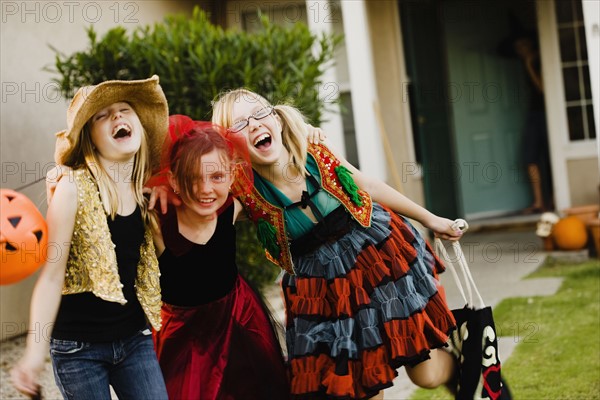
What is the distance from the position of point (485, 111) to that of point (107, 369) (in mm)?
8761

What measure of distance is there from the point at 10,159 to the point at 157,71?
1.30 meters

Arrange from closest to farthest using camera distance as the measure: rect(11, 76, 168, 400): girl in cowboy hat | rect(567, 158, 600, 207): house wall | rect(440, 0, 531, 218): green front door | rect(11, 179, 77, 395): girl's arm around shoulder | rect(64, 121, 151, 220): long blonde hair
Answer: rect(11, 179, 77, 395): girl's arm around shoulder < rect(11, 76, 168, 400): girl in cowboy hat < rect(64, 121, 151, 220): long blonde hair < rect(567, 158, 600, 207): house wall < rect(440, 0, 531, 218): green front door

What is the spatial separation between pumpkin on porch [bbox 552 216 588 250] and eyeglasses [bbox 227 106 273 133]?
553 cm

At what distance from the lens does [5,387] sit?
4.99m

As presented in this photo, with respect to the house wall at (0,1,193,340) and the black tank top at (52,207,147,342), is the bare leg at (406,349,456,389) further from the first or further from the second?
the house wall at (0,1,193,340)

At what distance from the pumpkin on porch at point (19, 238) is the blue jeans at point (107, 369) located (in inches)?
13.1

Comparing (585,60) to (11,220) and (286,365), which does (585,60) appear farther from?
(11,220)

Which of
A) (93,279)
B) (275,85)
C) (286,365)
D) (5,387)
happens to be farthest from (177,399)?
(275,85)

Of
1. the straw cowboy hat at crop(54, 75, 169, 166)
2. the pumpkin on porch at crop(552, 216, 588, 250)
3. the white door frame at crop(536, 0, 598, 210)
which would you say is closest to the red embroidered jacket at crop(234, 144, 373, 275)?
the straw cowboy hat at crop(54, 75, 169, 166)

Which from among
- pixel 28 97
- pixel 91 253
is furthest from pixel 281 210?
pixel 28 97

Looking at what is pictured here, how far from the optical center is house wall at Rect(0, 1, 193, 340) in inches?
246

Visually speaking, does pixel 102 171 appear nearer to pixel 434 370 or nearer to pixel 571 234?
pixel 434 370

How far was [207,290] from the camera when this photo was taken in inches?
124

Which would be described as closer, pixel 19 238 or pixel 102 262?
pixel 19 238
